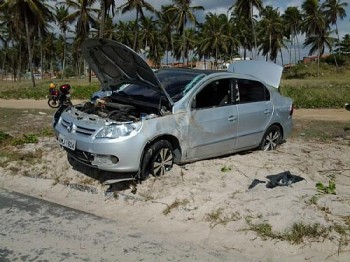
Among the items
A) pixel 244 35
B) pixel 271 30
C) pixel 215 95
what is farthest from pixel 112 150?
pixel 244 35

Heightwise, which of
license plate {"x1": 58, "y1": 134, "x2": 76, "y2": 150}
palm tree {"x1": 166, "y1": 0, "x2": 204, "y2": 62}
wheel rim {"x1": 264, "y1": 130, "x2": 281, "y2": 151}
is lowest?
wheel rim {"x1": 264, "y1": 130, "x2": 281, "y2": 151}

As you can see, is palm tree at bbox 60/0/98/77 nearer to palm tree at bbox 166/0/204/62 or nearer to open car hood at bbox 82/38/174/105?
palm tree at bbox 166/0/204/62

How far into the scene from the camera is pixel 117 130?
5.21 m

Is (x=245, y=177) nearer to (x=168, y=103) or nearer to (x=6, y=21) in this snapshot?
(x=168, y=103)

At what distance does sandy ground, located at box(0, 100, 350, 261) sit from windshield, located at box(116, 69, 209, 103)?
109cm

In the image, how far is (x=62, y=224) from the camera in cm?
453

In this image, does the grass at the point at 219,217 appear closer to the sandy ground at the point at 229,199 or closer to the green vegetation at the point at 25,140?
the sandy ground at the point at 229,199

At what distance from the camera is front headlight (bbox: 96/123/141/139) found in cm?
519

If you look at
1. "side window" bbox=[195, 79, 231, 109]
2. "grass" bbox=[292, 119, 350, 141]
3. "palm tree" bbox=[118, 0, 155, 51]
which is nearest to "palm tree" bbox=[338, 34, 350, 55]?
"palm tree" bbox=[118, 0, 155, 51]

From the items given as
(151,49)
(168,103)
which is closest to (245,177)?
(168,103)

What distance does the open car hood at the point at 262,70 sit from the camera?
7742 mm

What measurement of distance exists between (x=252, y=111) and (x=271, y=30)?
2291 inches

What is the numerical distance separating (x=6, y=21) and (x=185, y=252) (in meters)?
49.4

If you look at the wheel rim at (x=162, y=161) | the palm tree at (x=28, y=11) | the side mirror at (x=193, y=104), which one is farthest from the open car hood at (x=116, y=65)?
the palm tree at (x=28, y=11)
